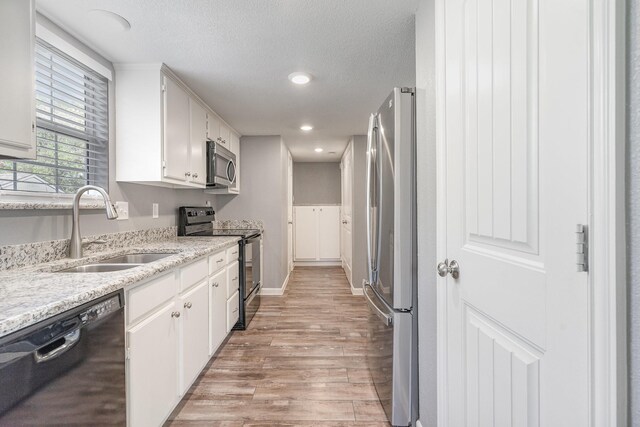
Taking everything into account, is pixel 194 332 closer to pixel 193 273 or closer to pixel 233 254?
pixel 193 273

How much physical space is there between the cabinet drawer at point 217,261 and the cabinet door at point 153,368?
1.84 ft

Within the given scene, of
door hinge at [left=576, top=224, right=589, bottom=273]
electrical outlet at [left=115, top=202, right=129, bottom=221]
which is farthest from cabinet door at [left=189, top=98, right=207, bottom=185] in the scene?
door hinge at [left=576, top=224, right=589, bottom=273]

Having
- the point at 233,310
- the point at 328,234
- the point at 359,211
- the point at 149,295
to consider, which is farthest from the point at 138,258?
the point at 328,234

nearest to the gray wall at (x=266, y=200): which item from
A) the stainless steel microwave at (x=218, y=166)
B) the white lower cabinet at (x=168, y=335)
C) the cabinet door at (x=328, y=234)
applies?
the stainless steel microwave at (x=218, y=166)

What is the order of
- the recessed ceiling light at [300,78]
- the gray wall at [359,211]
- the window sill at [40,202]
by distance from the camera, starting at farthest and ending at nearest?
1. the gray wall at [359,211]
2. the recessed ceiling light at [300,78]
3. the window sill at [40,202]

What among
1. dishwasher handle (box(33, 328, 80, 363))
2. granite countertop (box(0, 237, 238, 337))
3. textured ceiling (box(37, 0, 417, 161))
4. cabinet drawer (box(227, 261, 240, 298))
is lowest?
cabinet drawer (box(227, 261, 240, 298))

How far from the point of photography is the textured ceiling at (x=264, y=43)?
151 centimetres

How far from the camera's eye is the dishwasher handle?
83cm

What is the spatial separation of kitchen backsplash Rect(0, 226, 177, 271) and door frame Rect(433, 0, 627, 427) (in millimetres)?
2011

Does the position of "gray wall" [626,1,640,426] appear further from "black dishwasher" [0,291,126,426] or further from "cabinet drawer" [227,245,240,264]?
"cabinet drawer" [227,245,240,264]

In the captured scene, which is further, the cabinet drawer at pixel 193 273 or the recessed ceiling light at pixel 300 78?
the recessed ceiling light at pixel 300 78

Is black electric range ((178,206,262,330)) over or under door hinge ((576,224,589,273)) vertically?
under

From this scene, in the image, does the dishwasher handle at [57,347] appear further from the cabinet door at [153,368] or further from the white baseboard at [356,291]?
the white baseboard at [356,291]

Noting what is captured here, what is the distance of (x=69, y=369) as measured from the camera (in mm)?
931
